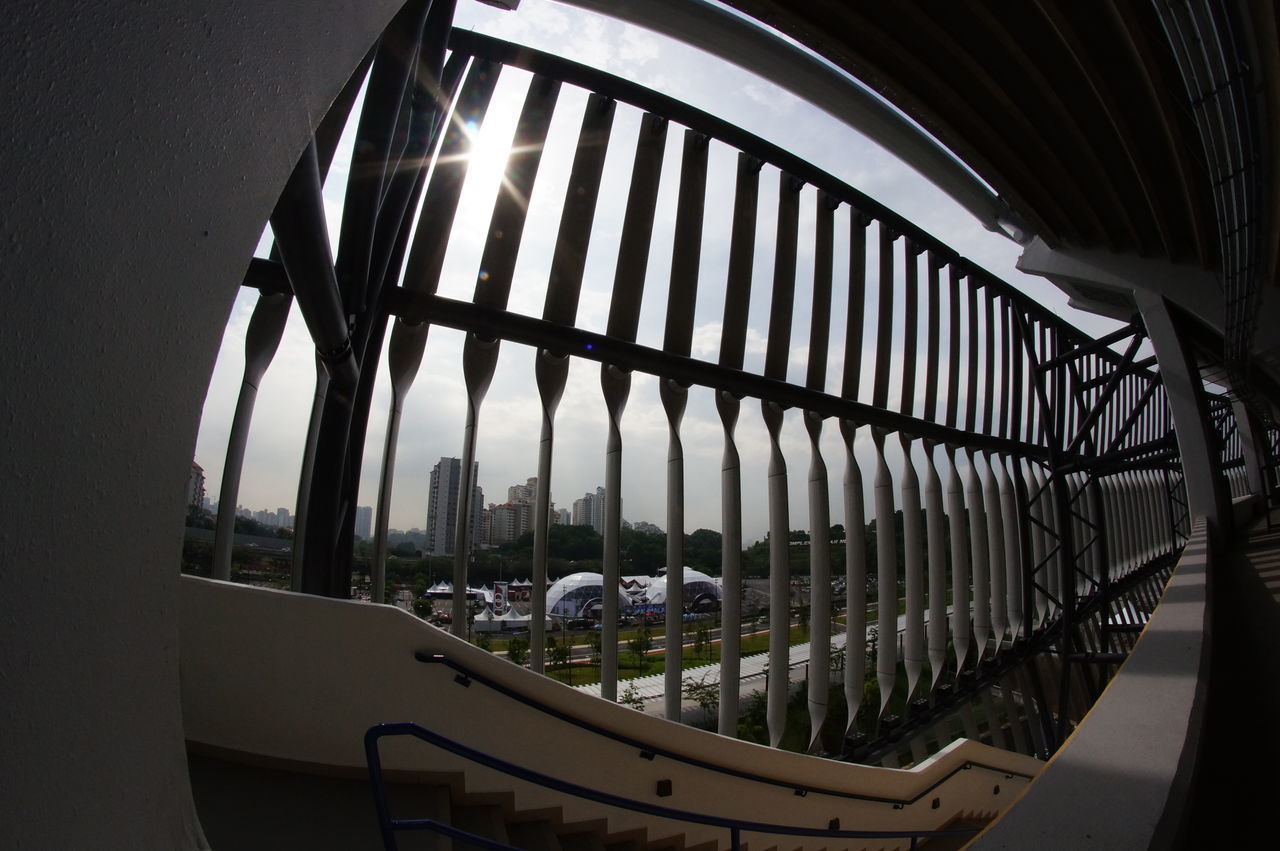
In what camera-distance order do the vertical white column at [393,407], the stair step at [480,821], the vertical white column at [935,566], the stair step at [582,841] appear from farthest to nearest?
1. the vertical white column at [935,566]
2. the vertical white column at [393,407]
3. the stair step at [582,841]
4. the stair step at [480,821]

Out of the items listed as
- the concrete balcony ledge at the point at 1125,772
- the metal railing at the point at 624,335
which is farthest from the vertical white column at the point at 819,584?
the concrete balcony ledge at the point at 1125,772

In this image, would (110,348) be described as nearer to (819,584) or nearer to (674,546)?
(674,546)

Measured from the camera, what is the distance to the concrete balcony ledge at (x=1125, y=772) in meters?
1.36

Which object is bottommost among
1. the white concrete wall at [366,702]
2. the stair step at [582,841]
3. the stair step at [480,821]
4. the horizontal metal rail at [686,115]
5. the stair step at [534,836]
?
the stair step at [582,841]

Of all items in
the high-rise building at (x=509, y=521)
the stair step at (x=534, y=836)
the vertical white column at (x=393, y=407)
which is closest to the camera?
the stair step at (x=534, y=836)

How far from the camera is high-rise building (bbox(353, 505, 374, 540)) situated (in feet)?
15.4

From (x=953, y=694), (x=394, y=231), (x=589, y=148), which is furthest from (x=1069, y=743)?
(x=953, y=694)

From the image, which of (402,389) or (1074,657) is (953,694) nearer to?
Answer: (1074,657)

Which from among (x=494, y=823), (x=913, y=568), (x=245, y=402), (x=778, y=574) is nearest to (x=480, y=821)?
(x=494, y=823)

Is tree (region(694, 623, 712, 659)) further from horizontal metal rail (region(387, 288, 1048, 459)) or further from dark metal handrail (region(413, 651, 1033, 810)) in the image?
horizontal metal rail (region(387, 288, 1048, 459))

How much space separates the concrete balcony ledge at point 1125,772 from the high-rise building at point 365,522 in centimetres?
471

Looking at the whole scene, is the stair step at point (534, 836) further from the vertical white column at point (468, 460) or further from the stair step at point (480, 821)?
the vertical white column at point (468, 460)

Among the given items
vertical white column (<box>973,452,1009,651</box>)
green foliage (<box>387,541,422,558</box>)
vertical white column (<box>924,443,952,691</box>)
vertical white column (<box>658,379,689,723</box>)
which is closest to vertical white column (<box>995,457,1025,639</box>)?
vertical white column (<box>973,452,1009,651</box>)

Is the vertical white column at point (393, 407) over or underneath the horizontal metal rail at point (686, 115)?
underneath
